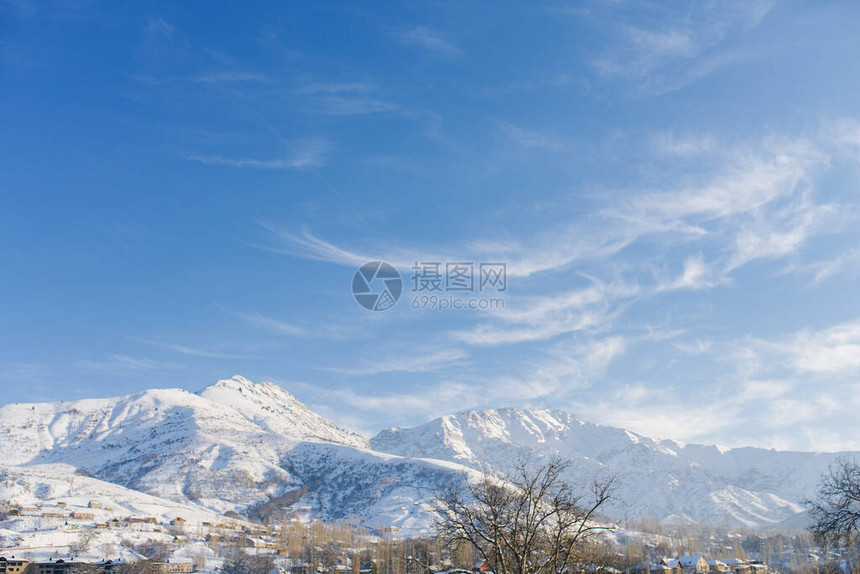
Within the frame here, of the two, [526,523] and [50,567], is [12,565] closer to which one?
[50,567]

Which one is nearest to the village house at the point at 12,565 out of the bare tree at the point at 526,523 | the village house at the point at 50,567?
the village house at the point at 50,567

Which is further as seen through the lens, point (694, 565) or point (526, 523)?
point (694, 565)

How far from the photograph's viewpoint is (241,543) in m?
152

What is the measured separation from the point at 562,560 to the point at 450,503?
233 inches

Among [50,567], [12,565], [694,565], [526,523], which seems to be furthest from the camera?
[694,565]

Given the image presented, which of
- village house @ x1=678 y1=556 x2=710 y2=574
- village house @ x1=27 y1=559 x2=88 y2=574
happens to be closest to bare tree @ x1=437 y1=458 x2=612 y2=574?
village house @ x1=27 y1=559 x2=88 y2=574

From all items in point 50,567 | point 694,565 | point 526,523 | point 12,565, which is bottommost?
point 694,565

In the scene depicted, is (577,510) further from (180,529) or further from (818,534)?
(180,529)

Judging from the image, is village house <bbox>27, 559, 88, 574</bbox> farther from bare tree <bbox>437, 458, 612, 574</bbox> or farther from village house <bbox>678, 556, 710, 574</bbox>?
village house <bbox>678, 556, 710, 574</bbox>

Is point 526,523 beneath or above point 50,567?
above

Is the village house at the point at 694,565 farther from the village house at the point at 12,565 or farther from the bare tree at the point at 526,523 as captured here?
the village house at the point at 12,565

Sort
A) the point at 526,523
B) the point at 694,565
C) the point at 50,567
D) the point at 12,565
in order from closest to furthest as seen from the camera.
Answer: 1. the point at 526,523
2. the point at 12,565
3. the point at 50,567
4. the point at 694,565

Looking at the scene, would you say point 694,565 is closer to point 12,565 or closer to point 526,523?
point 526,523

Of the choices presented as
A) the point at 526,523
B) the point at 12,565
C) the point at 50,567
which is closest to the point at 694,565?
the point at 50,567
